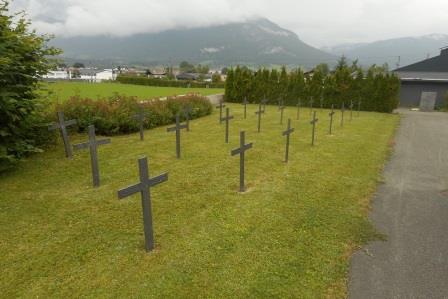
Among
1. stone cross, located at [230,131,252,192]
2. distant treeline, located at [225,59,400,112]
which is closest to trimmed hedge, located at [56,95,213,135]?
stone cross, located at [230,131,252,192]

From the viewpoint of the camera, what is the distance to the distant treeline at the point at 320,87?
82.0ft

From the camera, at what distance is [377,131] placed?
1634 centimetres

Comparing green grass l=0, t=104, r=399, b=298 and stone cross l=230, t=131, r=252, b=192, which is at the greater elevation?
stone cross l=230, t=131, r=252, b=192

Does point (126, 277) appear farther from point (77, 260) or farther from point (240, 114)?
point (240, 114)

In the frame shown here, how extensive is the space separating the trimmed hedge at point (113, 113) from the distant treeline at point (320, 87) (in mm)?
10328

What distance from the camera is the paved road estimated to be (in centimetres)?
426

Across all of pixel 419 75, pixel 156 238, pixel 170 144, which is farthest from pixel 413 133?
pixel 419 75

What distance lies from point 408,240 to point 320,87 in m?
23.0

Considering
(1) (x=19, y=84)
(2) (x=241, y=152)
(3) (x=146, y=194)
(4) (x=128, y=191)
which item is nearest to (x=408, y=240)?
(2) (x=241, y=152)

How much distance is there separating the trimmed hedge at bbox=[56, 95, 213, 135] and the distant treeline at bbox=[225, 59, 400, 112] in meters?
10.3

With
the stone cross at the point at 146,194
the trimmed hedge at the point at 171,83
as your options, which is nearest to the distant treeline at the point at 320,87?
the stone cross at the point at 146,194

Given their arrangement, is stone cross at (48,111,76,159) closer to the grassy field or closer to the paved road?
the paved road

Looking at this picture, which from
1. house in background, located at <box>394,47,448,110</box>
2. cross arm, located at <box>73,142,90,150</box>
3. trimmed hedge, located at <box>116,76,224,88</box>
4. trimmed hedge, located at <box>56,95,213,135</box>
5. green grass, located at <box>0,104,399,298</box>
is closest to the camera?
green grass, located at <box>0,104,399,298</box>

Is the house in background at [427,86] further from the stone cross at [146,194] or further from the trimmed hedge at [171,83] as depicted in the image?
the stone cross at [146,194]
